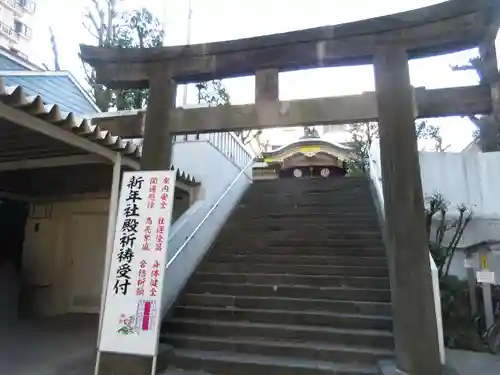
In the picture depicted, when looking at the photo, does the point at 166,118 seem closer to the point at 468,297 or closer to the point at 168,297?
the point at 168,297

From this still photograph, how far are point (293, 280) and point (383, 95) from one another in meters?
3.26

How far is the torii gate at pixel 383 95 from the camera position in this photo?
13.4ft

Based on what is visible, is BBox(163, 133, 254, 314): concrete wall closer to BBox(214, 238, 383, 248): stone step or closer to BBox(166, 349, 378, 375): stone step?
BBox(214, 238, 383, 248): stone step

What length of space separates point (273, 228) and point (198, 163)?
221cm

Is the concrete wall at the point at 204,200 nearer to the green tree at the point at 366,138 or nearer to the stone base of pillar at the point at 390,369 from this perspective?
the stone base of pillar at the point at 390,369

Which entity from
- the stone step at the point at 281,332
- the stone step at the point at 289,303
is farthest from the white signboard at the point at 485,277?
the stone step at the point at 281,332

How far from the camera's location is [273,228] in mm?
8203

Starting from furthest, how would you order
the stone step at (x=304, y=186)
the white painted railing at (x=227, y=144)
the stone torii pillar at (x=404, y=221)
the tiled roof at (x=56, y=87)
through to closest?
the stone step at (x=304, y=186), the white painted railing at (x=227, y=144), the tiled roof at (x=56, y=87), the stone torii pillar at (x=404, y=221)

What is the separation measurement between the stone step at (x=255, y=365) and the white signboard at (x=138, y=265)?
4.00 feet

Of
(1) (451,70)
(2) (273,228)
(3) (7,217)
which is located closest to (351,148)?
(1) (451,70)

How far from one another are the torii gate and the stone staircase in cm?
107

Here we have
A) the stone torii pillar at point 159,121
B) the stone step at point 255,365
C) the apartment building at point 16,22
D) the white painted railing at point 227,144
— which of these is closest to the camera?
the stone step at point 255,365

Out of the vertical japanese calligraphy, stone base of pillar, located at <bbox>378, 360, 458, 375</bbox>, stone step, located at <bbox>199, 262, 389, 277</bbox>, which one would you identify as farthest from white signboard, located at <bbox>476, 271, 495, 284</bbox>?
the vertical japanese calligraphy

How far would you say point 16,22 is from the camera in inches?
1426
